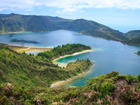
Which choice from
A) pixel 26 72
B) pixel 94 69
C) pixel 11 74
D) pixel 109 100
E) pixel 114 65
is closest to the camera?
pixel 109 100

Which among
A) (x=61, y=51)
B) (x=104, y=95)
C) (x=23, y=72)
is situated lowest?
(x=23, y=72)

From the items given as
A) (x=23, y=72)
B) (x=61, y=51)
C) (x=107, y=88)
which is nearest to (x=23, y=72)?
(x=23, y=72)

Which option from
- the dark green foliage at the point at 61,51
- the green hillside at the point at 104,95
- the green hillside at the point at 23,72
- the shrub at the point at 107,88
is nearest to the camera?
the green hillside at the point at 104,95

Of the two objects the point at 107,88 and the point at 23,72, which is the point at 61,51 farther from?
the point at 107,88

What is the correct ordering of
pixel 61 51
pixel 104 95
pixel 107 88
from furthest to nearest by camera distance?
1. pixel 61 51
2. pixel 107 88
3. pixel 104 95

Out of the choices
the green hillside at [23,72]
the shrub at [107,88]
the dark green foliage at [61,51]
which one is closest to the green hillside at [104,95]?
the shrub at [107,88]

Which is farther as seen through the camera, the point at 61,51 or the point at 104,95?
the point at 61,51

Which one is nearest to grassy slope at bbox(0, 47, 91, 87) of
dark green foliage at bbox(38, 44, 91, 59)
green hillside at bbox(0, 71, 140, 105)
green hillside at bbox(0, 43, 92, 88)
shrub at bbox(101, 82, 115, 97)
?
green hillside at bbox(0, 43, 92, 88)

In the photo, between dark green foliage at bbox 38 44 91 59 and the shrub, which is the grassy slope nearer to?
the shrub

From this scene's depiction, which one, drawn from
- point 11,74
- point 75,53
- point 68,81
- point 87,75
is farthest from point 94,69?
point 11,74

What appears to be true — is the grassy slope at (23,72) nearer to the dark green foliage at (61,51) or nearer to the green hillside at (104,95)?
the green hillside at (104,95)

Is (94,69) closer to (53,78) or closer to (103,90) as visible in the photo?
(53,78)
